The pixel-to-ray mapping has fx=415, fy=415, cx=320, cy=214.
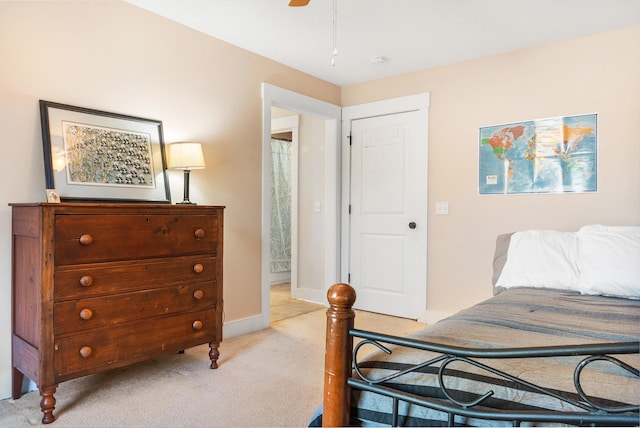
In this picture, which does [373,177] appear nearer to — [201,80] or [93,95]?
[201,80]

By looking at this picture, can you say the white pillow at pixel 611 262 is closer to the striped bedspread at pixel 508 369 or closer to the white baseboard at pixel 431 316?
the striped bedspread at pixel 508 369

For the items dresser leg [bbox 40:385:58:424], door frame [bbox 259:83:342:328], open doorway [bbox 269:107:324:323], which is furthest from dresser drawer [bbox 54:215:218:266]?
open doorway [bbox 269:107:324:323]

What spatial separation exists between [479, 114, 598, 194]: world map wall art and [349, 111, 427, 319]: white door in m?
0.60

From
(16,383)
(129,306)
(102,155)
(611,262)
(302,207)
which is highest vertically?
(102,155)

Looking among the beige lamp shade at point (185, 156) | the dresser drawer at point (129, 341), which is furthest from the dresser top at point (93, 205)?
the dresser drawer at point (129, 341)

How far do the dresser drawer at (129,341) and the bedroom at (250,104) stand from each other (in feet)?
1.63

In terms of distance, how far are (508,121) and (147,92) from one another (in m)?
2.81

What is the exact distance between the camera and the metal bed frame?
869mm

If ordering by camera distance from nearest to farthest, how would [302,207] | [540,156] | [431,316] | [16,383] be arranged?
[16,383], [540,156], [431,316], [302,207]

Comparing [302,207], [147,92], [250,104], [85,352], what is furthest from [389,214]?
[85,352]

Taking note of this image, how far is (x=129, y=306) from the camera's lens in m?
2.28

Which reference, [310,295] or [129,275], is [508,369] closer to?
[129,275]

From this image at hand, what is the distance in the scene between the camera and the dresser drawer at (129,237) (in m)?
2.04

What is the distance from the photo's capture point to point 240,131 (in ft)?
11.2
